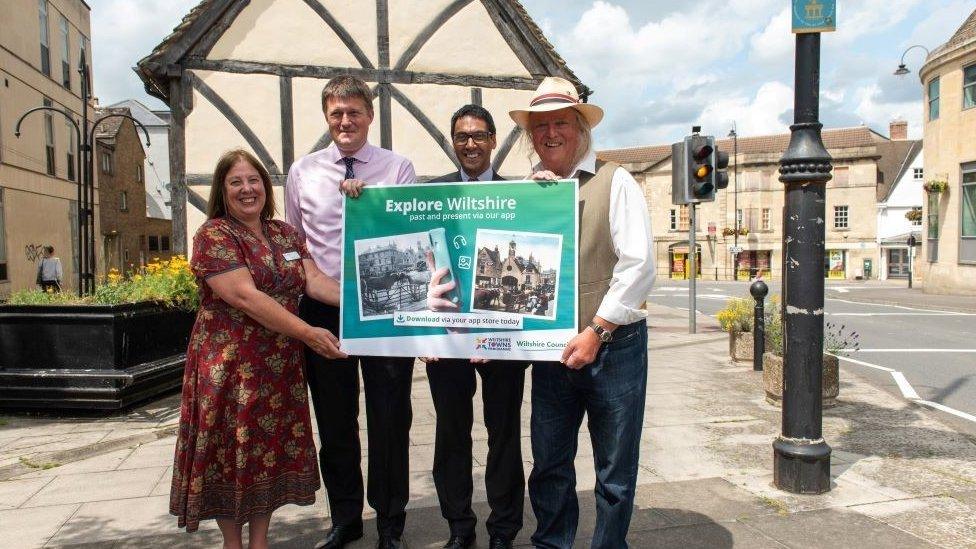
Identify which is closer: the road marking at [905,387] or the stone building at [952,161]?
the road marking at [905,387]

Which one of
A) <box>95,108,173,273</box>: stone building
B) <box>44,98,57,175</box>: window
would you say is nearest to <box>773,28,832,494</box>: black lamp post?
<box>44,98,57,175</box>: window

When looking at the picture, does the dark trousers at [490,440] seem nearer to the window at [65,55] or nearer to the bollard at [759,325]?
the bollard at [759,325]

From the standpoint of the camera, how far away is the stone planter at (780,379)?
621 centimetres

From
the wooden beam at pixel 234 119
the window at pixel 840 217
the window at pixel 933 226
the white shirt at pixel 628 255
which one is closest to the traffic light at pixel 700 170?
the wooden beam at pixel 234 119

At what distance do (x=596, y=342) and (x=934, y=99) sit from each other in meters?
28.1

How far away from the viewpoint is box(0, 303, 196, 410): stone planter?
5.87m

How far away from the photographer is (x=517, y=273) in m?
2.83

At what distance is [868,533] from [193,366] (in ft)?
11.0

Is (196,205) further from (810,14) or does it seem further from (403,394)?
(810,14)

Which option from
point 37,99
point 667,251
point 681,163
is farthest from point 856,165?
point 37,99

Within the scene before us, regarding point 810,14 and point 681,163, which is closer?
point 810,14

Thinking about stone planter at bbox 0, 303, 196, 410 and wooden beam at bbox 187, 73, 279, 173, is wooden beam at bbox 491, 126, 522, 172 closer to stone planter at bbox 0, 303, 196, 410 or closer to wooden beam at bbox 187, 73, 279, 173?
wooden beam at bbox 187, 73, 279, 173

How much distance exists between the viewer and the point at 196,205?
8953 mm

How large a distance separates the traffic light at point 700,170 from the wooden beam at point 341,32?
5076 mm
